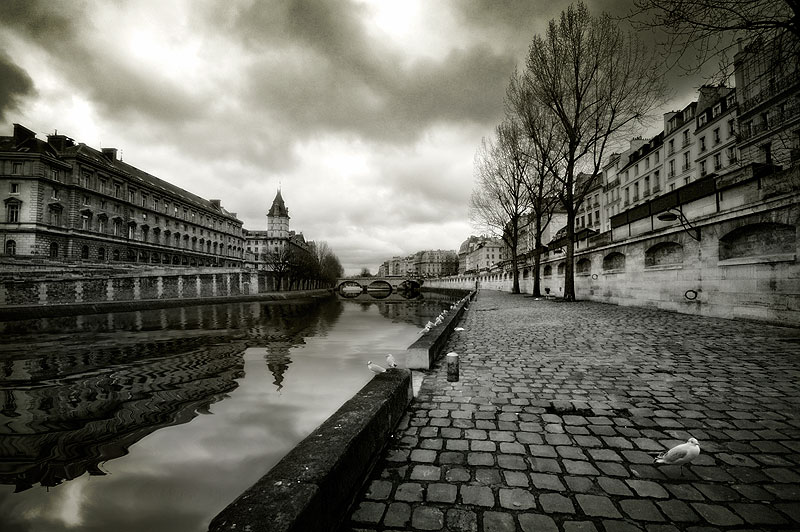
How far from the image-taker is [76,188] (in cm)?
4228

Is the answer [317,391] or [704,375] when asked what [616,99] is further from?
[317,391]

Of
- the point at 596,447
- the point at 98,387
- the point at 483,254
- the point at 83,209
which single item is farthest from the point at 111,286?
the point at 483,254

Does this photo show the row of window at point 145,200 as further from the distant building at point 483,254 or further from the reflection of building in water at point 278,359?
the distant building at point 483,254

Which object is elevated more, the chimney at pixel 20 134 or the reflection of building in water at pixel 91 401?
the chimney at pixel 20 134

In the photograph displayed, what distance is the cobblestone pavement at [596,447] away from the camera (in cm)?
220

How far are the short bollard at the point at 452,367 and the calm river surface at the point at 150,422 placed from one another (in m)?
2.61

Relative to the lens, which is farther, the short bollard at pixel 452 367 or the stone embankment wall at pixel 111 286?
the stone embankment wall at pixel 111 286

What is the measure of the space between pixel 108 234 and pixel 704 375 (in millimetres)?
60461

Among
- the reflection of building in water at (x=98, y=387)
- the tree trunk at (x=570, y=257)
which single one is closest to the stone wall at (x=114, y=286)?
the reflection of building in water at (x=98, y=387)

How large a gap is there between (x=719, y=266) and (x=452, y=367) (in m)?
11.4

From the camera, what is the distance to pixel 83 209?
43.2 meters

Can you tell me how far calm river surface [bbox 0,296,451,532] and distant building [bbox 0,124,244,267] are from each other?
2880cm

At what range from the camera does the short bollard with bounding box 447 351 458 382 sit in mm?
5070

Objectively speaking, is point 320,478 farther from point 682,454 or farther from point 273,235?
point 273,235
